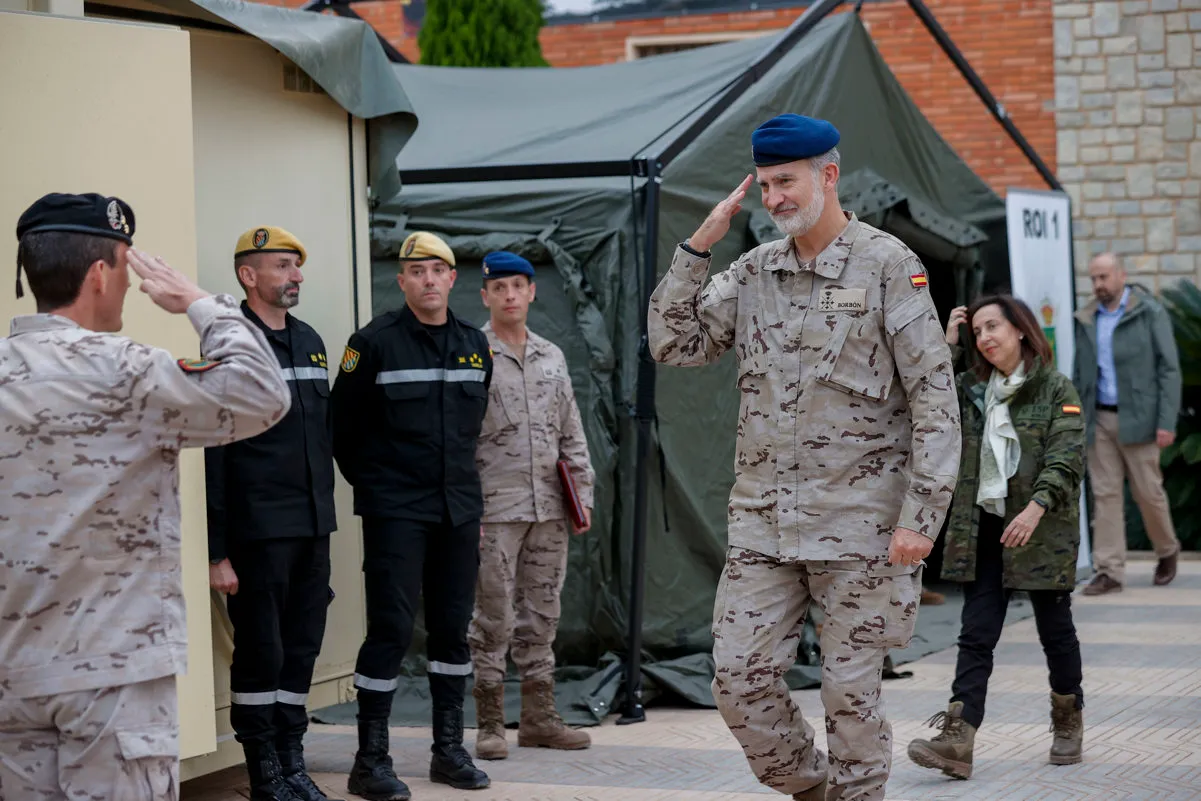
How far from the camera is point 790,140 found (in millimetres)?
4098

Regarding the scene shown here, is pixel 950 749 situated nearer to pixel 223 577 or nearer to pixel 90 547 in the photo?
pixel 223 577

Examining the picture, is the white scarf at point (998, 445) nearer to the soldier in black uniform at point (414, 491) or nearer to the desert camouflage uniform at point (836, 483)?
the desert camouflage uniform at point (836, 483)

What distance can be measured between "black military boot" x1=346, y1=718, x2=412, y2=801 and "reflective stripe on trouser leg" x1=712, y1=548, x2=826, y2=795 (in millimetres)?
1628

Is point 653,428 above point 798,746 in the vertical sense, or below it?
above

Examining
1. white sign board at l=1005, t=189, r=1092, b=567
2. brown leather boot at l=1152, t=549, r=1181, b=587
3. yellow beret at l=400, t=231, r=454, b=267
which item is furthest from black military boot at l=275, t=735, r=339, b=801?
brown leather boot at l=1152, t=549, r=1181, b=587

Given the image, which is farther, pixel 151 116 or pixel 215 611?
pixel 215 611

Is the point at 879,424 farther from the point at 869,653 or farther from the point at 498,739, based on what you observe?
the point at 498,739

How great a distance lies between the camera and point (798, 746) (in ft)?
13.8

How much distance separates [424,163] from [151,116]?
315 centimetres

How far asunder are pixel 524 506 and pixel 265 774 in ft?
5.26

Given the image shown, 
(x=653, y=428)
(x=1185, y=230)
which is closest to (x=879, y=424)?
(x=653, y=428)

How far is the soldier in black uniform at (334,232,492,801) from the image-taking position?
543 centimetres

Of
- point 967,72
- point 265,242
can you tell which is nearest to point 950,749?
point 265,242

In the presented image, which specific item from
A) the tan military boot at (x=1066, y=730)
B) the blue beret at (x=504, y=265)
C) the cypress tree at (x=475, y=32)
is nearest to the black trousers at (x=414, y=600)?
the blue beret at (x=504, y=265)
